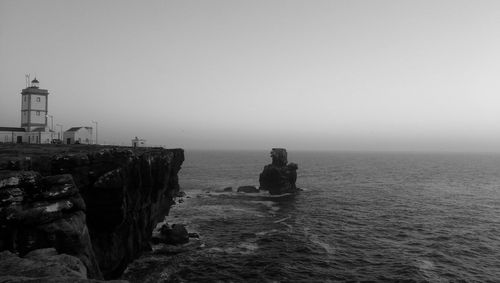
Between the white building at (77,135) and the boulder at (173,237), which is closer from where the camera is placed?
the boulder at (173,237)

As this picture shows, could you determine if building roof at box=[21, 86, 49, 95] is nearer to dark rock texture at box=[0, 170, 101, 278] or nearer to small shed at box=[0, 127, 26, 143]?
small shed at box=[0, 127, 26, 143]

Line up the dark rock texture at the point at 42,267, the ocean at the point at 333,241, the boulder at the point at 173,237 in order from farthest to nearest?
the boulder at the point at 173,237 → the ocean at the point at 333,241 → the dark rock texture at the point at 42,267

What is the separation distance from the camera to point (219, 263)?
39.0 m

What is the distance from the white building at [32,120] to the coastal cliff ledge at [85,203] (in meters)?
29.8

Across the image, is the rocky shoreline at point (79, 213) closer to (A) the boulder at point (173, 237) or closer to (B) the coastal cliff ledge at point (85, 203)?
(B) the coastal cliff ledge at point (85, 203)

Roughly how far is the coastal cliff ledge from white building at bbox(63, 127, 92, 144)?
23.9 metres

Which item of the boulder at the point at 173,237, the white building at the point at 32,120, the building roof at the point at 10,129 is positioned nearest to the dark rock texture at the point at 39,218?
the boulder at the point at 173,237

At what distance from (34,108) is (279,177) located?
5924cm

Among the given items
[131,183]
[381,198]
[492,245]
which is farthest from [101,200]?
[381,198]

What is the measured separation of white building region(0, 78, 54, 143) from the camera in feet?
222

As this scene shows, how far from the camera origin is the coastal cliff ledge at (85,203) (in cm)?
2233

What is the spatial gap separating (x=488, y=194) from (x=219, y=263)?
8305cm

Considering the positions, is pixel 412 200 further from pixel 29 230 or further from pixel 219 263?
pixel 29 230

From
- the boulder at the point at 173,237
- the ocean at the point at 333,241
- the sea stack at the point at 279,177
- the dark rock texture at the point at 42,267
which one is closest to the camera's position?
the dark rock texture at the point at 42,267
